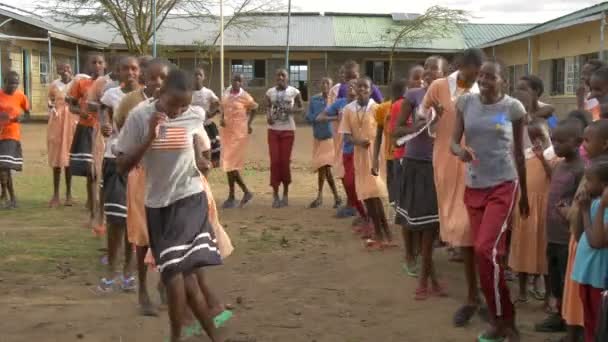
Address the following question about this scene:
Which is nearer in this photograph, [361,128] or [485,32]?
[361,128]

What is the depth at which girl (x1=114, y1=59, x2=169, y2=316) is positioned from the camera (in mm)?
4871

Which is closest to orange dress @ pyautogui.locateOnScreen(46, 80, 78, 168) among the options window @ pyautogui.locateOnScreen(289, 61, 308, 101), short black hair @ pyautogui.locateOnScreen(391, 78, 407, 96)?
short black hair @ pyautogui.locateOnScreen(391, 78, 407, 96)

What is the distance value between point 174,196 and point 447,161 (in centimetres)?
202

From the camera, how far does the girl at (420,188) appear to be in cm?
555

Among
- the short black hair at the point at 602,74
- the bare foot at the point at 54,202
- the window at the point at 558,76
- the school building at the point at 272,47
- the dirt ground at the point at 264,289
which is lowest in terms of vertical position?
the dirt ground at the point at 264,289

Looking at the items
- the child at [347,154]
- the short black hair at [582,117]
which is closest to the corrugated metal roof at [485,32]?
the child at [347,154]

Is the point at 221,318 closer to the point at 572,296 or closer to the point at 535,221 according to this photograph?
the point at 572,296

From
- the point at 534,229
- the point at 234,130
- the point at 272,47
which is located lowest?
the point at 534,229

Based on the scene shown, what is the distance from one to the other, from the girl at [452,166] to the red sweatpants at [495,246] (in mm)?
411

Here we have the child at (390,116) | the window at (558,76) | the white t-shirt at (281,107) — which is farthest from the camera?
the window at (558,76)

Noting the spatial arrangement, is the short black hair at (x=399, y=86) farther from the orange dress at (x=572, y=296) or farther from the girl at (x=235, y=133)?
the girl at (x=235, y=133)

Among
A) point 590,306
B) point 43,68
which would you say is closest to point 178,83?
point 590,306

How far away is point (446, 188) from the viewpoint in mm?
5219

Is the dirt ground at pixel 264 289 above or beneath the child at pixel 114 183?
beneath
